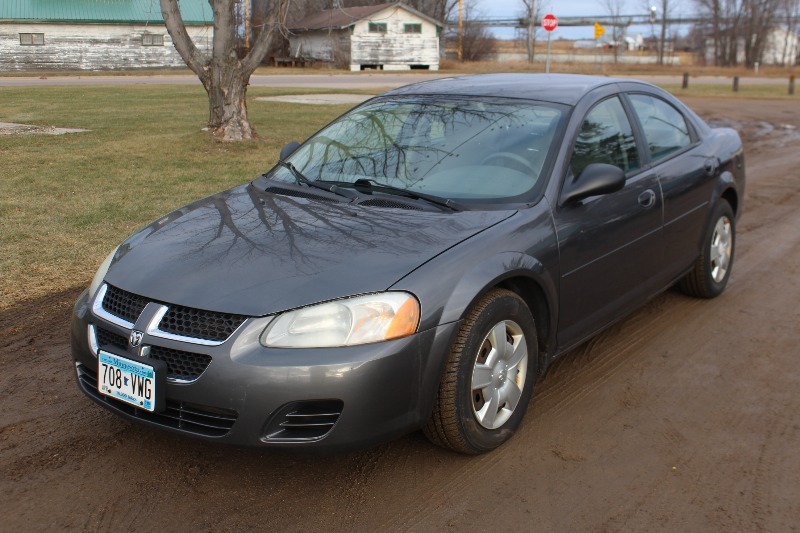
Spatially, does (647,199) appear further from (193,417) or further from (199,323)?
(193,417)

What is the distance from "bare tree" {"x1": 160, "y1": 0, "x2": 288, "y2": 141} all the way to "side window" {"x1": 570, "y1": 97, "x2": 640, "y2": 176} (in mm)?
8423

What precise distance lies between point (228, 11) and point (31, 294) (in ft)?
25.0

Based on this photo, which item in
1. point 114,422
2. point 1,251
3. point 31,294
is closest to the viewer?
point 114,422

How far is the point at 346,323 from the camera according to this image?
9.62ft

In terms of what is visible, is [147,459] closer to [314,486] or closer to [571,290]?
[314,486]

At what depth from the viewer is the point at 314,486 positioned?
10.4ft

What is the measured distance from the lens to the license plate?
9.70ft

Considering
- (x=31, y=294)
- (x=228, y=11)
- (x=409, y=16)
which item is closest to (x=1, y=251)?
(x=31, y=294)

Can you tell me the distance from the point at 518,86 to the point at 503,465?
7.42 feet

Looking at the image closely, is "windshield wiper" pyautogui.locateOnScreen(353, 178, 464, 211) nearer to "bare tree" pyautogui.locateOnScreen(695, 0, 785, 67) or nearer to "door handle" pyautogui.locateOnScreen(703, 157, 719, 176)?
"door handle" pyautogui.locateOnScreen(703, 157, 719, 176)

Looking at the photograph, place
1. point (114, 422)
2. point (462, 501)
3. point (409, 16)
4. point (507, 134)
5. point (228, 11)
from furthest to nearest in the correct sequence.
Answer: point (409, 16) < point (228, 11) < point (507, 134) < point (114, 422) < point (462, 501)

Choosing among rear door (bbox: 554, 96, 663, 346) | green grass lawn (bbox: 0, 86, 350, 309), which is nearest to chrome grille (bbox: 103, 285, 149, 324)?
rear door (bbox: 554, 96, 663, 346)

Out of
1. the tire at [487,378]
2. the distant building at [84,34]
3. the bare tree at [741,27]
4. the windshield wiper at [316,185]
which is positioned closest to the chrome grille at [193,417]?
the tire at [487,378]

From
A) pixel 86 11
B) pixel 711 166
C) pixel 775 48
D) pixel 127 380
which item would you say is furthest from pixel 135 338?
pixel 775 48
